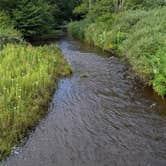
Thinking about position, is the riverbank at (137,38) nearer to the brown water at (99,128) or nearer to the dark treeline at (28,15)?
the brown water at (99,128)

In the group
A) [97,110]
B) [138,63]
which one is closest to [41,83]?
[97,110]

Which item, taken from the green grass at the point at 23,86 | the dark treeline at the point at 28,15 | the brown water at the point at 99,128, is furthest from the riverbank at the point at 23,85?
the dark treeline at the point at 28,15

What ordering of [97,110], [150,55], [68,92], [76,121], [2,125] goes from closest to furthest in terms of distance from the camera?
[2,125] → [76,121] → [97,110] → [68,92] → [150,55]

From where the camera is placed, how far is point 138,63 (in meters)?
15.1

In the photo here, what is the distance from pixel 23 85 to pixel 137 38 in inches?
337

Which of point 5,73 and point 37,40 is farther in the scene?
point 37,40

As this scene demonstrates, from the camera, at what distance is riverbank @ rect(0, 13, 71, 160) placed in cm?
905

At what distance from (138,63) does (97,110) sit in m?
4.50

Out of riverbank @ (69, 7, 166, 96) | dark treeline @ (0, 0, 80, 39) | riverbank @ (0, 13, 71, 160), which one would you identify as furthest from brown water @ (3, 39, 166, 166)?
dark treeline @ (0, 0, 80, 39)

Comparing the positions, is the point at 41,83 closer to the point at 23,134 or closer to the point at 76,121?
the point at 76,121

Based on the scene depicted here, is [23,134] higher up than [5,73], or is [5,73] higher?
[5,73]

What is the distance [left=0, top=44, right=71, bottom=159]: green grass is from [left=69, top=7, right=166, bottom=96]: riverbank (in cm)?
361

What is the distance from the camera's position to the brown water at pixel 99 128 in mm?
8141

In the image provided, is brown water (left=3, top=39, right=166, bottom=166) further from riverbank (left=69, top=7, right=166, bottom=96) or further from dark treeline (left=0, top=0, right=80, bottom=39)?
dark treeline (left=0, top=0, right=80, bottom=39)
